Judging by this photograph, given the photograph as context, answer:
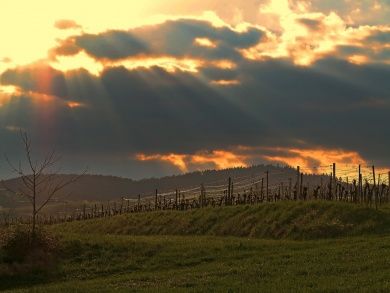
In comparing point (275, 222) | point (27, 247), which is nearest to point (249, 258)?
point (27, 247)

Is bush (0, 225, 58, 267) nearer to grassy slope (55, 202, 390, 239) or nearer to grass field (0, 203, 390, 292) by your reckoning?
grass field (0, 203, 390, 292)

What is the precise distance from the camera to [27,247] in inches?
1232

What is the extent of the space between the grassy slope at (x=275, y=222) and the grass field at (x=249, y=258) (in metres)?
0.08

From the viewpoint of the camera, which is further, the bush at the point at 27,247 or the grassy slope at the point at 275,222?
the grassy slope at the point at 275,222

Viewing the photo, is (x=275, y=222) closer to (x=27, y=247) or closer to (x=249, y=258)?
(x=249, y=258)

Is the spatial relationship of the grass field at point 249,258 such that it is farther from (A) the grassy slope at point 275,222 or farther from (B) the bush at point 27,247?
(B) the bush at point 27,247

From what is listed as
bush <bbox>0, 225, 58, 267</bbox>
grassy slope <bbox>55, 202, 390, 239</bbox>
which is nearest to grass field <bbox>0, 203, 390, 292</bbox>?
grassy slope <bbox>55, 202, 390, 239</bbox>

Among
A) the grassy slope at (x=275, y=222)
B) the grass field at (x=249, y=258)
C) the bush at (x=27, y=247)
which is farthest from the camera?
the grassy slope at (x=275, y=222)

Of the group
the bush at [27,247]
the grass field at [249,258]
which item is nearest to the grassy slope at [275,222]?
the grass field at [249,258]

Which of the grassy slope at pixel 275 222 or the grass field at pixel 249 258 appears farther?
the grassy slope at pixel 275 222

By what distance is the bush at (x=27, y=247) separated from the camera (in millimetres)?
30250

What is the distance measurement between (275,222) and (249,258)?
1718cm

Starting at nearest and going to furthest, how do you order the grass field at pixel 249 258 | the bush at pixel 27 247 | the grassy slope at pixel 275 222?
the grass field at pixel 249 258
the bush at pixel 27 247
the grassy slope at pixel 275 222

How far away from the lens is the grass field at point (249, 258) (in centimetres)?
2062
